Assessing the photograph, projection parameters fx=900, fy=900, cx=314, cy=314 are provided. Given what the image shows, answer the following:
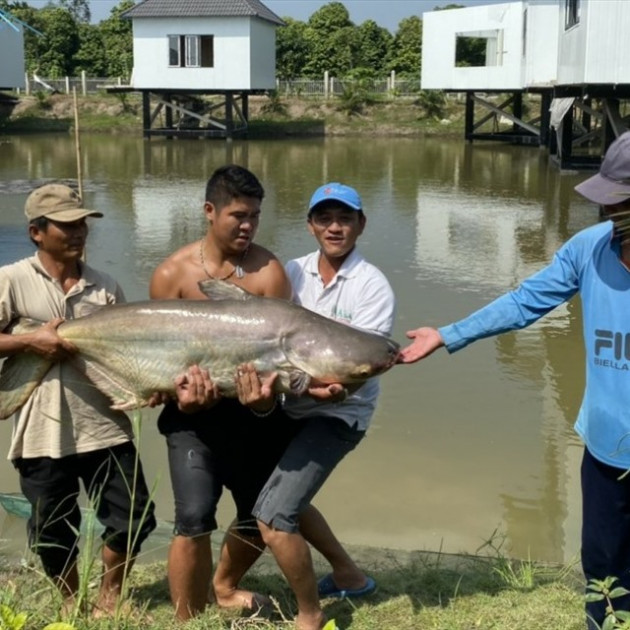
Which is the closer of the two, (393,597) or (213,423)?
(213,423)

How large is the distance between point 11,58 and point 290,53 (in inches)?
599

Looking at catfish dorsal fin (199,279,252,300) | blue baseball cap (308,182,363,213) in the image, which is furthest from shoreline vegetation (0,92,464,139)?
catfish dorsal fin (199,279,252,300)

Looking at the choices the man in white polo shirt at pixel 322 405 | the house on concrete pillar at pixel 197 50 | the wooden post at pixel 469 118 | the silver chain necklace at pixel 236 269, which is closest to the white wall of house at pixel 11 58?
the house on concrete pillar at pixel 197 50

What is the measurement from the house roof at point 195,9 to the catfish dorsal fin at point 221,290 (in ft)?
109

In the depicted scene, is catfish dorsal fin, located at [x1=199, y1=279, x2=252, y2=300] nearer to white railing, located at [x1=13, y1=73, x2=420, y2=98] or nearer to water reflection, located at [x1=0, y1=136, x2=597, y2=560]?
water reflection, located at [x1=0, y1=136, x2=597, y2=560]

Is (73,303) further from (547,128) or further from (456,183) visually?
(547,128)

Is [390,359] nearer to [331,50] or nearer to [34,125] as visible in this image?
[34,125]

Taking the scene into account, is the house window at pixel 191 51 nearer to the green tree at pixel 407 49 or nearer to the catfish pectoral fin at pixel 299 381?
the green tree at pixel 407 49

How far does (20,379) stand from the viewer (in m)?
3.64

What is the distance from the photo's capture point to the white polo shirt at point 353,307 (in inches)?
145

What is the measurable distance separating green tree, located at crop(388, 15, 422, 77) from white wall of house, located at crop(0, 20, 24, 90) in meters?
20.1

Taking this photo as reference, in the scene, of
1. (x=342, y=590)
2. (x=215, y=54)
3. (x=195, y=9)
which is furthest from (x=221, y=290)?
(x=195, y=9)

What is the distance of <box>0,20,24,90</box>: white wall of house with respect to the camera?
133 ft

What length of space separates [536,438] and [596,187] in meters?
3.84
